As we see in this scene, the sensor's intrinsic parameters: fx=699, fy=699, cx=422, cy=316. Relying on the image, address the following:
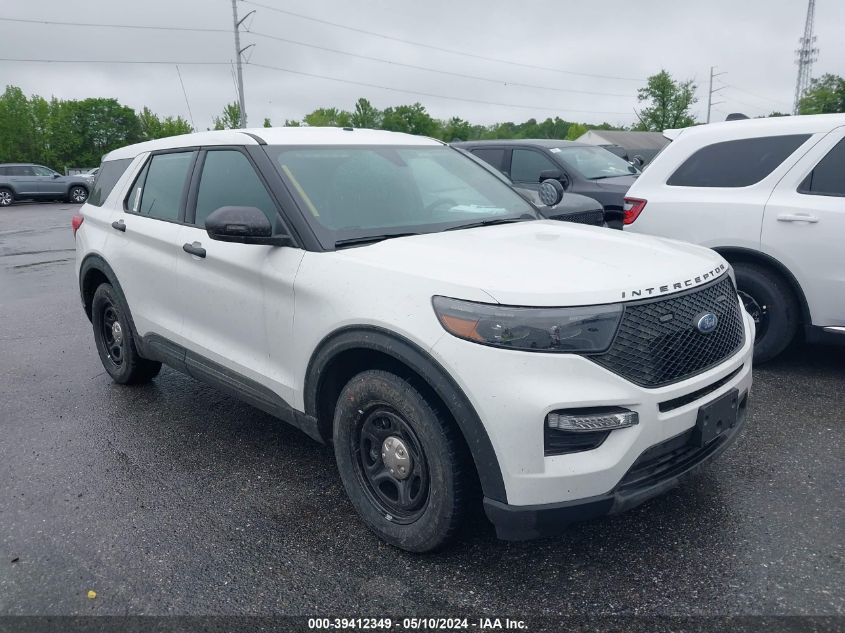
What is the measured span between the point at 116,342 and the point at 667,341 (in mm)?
4001

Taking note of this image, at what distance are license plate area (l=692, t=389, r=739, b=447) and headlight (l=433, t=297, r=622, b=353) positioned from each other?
0.55m

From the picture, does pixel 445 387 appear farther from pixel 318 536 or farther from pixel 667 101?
pixel 667 101

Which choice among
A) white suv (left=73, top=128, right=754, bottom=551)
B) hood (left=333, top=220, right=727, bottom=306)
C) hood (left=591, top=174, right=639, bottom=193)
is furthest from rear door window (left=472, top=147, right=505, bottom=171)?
hood (left=333, top=220, right=727, bottom=306)

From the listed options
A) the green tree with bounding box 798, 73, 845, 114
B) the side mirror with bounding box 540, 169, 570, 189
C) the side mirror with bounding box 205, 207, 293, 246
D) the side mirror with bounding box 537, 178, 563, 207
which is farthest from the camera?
the green tree with bounding box 798, 73, 845, 114

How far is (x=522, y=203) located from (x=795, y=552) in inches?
91.1

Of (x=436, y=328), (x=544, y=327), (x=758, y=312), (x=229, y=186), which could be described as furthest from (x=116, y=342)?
(x=758, y=312)

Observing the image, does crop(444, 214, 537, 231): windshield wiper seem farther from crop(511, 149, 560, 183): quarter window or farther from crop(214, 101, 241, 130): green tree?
crop(214, 101, 241, 130): green tree

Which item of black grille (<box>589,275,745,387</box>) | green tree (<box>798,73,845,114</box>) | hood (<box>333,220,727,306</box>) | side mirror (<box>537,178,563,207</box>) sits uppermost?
green tree (<box>798,73,845,114</box>)

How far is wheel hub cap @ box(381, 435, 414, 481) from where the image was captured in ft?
9.25

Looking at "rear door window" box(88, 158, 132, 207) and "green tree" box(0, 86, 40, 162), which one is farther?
"green tree" box(0, 86, 40, 162)

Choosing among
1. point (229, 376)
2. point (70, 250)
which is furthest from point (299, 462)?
point (70, 250)

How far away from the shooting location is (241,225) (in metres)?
3.14

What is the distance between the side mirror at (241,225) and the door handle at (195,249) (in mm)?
553

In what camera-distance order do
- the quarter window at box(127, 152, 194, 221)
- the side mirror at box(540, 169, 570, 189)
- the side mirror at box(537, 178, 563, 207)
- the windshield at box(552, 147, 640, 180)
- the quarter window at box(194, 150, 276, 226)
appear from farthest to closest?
the windshield at box(552, 147, 640, 180)
the side mirror at box(540, 169, 570, 189)
the side mirror at box(537, 178, 563, 207)
the quarter window at box(127, 152, 194, 221)
the quarter window at box(194, 150, 276, 226)
